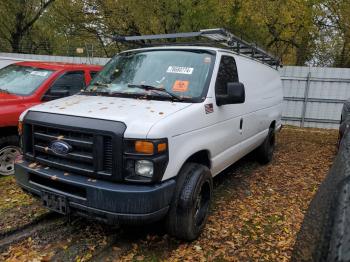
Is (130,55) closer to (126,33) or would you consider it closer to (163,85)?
(163,85)

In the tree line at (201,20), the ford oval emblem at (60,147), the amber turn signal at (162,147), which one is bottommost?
the ford oval emblem at (60,147)

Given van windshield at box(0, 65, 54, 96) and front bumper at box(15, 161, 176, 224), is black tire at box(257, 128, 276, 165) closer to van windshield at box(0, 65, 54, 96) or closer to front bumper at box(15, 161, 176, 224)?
front bumper at box(15, 161, 176, 224)

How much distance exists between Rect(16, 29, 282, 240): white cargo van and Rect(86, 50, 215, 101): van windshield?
0.04 feet

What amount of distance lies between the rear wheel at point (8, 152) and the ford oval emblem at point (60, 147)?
2271 millimetres

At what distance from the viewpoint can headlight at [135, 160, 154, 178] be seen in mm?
3121

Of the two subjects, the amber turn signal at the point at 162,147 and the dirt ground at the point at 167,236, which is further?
the dirt ground at the point at 167,236

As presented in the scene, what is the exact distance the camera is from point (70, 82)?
6.43 metres

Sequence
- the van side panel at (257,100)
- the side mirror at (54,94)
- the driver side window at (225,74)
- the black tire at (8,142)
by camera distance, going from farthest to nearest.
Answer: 1. the side mirror at (54,94)
2. the van side panel at (257,100)
3. the black tire at (8,142)
4. the driver side window at (225,74)

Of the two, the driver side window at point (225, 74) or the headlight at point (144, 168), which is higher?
the driver side window at point (225, 74)

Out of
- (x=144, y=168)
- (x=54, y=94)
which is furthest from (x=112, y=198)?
(x=54, y=94)

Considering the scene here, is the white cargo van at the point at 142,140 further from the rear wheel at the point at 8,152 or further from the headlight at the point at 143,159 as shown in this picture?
the rear wheel at the point at 8,152

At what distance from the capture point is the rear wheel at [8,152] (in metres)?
5.29

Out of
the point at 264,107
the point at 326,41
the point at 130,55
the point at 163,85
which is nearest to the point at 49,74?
the point at 130,55

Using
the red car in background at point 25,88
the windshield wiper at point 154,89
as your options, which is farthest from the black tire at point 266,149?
the red car in background at point 25,88
